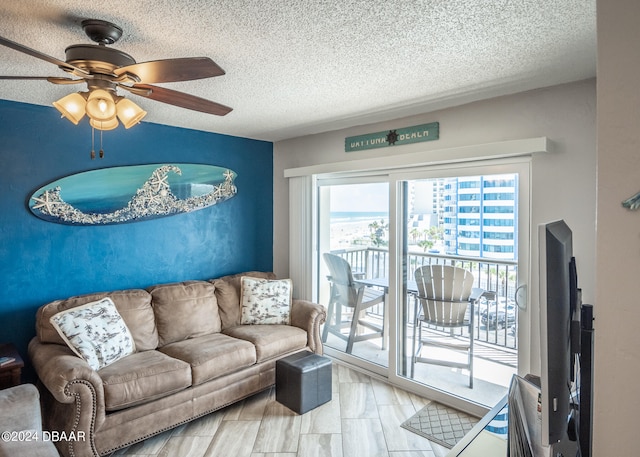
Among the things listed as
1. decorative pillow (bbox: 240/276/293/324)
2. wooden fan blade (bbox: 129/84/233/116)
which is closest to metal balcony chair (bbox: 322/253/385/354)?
decorative pillow (bbox: 240/276/293/324)

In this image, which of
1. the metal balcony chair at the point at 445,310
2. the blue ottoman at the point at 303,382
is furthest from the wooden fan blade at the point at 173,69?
the metal balcony chair at the point at 445,310

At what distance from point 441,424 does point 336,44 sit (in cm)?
274

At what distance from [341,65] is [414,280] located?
2.01 meters

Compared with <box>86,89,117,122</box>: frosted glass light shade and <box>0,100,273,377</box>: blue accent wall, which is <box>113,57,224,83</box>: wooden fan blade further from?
<box>0,100,273,377</box>: blue accent wall

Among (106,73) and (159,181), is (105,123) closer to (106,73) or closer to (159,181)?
(106,73)

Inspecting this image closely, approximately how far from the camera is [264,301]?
12.6ft

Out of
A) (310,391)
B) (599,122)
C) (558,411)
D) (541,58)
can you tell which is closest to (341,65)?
(541,58)

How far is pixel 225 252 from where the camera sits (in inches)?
170

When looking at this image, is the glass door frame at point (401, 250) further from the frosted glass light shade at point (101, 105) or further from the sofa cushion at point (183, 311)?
the frosted glass light shade at point (101, 105)

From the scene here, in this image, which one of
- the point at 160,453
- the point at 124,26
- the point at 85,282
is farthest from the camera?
the point at 85,282

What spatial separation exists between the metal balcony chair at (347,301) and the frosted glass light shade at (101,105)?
2.76 metres

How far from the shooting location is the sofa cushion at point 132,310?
9.72 feet

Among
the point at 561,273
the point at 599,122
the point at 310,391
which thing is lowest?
the point at 310,391

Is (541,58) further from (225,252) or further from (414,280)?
(225,252)
